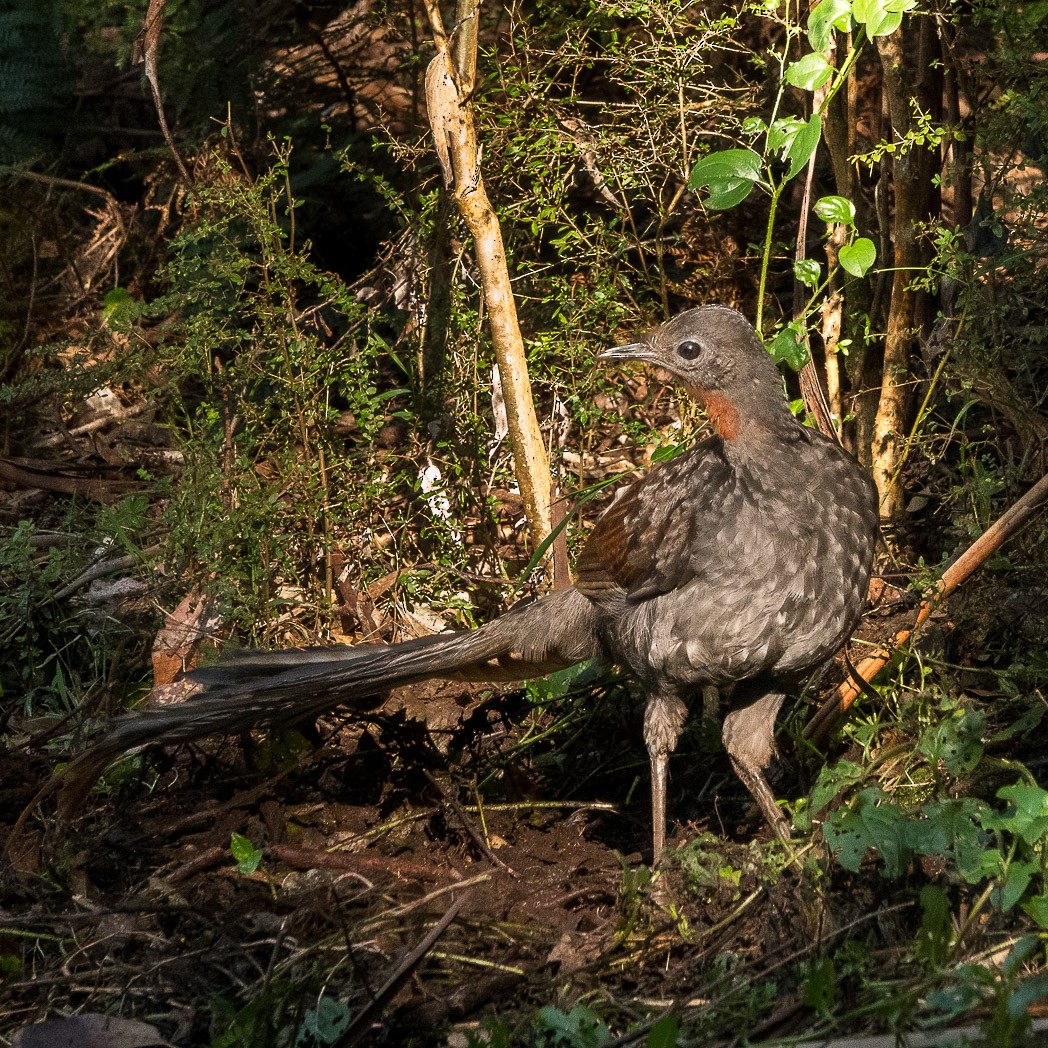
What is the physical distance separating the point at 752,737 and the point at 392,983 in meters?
1.58

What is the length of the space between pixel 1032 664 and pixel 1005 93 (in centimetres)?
189

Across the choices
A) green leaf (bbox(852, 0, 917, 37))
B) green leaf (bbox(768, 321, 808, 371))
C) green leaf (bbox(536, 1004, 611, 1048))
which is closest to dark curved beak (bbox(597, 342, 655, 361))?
green leaf (bbox(768, 321, 808, 371))

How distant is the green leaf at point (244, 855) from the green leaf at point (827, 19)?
285 centimetres

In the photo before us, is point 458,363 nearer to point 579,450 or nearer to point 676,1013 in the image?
point 579,450

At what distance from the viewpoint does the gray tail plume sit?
394 cm

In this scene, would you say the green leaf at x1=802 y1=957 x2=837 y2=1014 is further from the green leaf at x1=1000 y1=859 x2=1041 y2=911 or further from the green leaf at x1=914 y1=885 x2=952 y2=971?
the green leaf at x1=1000 y1=859 x2=1041 y2=911

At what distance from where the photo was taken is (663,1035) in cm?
266

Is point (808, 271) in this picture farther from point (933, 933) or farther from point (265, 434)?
point (933, 933)

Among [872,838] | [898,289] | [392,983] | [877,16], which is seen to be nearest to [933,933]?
[872,838]

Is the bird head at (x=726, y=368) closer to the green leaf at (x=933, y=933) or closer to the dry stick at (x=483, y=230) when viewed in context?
the dry stick at (x=483, y=230)

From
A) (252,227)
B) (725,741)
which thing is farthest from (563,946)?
(252,227)

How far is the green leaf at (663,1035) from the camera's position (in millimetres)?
2654

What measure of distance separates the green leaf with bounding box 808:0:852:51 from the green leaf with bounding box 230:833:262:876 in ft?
9.36

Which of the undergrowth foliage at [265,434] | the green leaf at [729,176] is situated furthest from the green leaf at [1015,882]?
the undergrowth foliage at [265,434]
